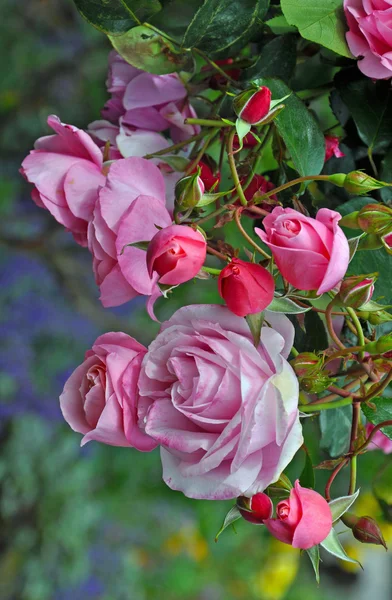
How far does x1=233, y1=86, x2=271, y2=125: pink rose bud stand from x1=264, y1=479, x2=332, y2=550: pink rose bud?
0.16m

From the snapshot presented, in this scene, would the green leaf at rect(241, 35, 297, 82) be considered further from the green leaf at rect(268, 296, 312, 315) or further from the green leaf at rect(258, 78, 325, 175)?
the green leaf at rect(268, 296, 312, 315)

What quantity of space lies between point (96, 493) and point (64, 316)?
1.36ft

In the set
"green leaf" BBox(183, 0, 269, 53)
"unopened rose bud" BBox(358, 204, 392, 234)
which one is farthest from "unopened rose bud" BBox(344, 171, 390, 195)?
"green leaf" BBox(183, 0, 269, 53)

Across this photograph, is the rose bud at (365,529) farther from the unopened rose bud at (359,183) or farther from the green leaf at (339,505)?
the unopened rose bud at (359,183)

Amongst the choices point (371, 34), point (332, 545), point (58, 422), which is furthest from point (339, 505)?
point (58, 422)

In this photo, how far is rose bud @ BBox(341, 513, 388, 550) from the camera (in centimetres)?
31

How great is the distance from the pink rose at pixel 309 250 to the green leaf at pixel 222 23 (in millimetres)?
148

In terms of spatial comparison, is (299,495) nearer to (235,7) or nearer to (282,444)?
(282,444)

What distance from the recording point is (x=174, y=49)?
0.39 metres

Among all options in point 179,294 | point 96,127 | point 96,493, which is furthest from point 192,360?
point 96,493

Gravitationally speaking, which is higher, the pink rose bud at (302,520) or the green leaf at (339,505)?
the pink rose bud at (302,520)

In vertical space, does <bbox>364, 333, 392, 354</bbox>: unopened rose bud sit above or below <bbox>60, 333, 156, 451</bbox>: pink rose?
above

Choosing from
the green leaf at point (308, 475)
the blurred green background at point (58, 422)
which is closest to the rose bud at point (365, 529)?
the green leaf at point (308, 475)

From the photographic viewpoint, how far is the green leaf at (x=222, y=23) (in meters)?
0.35
